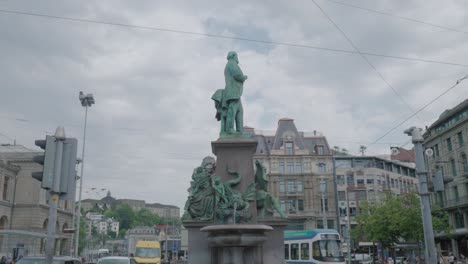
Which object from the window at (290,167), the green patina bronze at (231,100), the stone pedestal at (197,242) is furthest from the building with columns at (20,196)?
the stone pedestal at (197,242)

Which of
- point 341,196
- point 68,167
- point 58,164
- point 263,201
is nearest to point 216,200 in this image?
point 263,201

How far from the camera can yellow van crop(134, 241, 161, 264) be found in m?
29.1

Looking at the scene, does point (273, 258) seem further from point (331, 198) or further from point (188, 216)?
point (331, 198)

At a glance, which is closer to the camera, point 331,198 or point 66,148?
point 66,148

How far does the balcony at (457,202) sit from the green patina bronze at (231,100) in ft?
132

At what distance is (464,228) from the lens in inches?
1832

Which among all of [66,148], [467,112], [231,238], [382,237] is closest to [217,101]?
[231,238]

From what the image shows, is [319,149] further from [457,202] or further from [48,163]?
[48,163]

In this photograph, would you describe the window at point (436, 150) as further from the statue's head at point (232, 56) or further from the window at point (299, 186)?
the statue's head at point (232, 56)

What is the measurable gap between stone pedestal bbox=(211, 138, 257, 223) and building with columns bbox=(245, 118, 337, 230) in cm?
4490

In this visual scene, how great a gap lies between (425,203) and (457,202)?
4295cm

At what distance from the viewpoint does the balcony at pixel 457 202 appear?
4684cm

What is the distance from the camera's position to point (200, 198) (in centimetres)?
1360

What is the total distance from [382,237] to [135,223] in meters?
120
